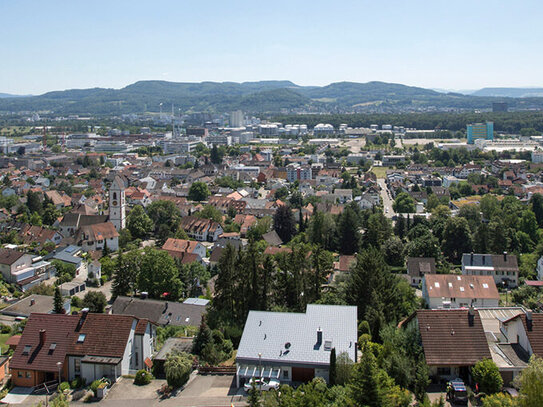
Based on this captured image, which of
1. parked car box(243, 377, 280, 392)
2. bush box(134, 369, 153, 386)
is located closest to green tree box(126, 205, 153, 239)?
Answer: bush box(134, 369, 153, 386)

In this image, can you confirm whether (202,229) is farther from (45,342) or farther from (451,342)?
(451,342)

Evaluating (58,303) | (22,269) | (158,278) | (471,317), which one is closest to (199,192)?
(22,269)

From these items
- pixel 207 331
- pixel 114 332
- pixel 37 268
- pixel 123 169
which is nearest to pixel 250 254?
pixel 207 331

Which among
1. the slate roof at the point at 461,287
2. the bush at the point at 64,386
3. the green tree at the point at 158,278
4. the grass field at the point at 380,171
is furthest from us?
the grass field at the point at 380,171

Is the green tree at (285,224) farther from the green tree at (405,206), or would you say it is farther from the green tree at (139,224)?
the green tree at (405,206)

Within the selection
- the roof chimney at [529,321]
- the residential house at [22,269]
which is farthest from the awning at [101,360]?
the residential house at [22,269]

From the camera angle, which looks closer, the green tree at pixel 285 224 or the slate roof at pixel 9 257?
the slate roof at pixel 9 257
